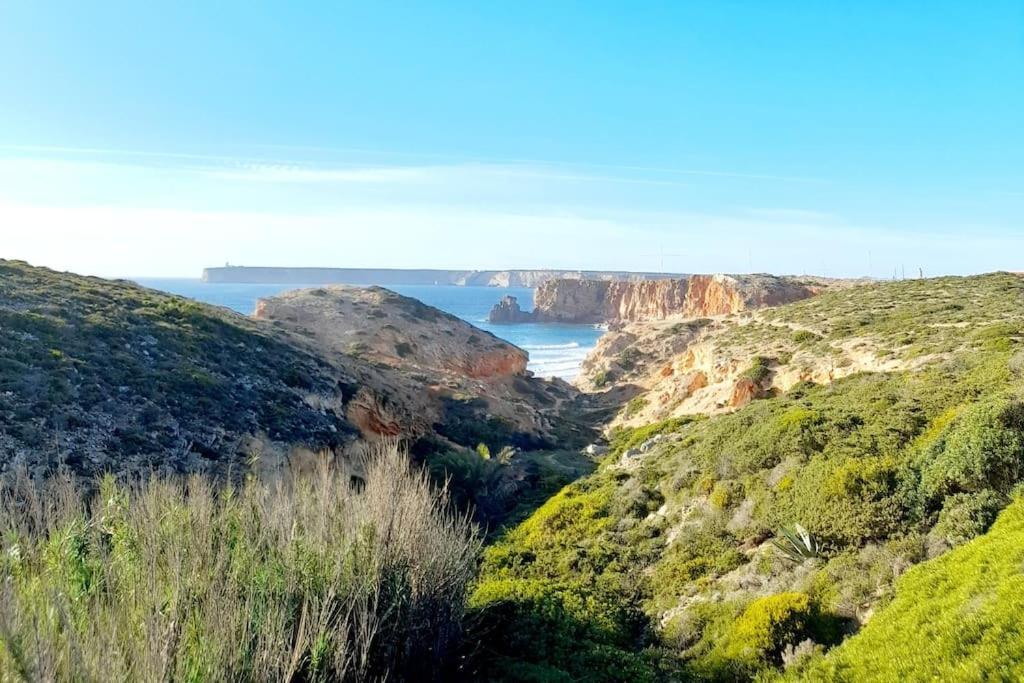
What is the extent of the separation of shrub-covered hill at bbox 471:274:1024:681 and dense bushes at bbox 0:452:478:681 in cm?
184

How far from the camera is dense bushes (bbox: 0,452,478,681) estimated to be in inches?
176

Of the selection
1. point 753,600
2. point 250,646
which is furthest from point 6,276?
point 753,600

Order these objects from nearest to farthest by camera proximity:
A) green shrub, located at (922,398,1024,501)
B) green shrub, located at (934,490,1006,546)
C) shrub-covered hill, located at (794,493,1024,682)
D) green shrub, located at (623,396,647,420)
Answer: shrub-covered hill, located at (794,493,1024,682) → green shrub, located at (934,490,1006,546) → green shrub, located at (922,398,1024,501) → green shrub, located at (623,396,647,420)

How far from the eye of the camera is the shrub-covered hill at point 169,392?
14.9 metres

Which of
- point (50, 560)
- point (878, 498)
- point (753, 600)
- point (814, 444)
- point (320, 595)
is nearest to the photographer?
point (50, 560)

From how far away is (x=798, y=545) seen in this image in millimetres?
9625

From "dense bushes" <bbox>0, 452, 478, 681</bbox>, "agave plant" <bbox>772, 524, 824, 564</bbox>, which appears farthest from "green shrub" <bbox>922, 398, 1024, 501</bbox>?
"dense bushes" <bbox>0, 452, 478, 681</bbox>

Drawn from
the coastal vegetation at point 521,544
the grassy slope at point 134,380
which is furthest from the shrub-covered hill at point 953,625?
the grassy slope at point 134,380

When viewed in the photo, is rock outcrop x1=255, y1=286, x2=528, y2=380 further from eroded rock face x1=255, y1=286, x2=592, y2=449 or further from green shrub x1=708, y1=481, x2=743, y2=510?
green shrub x1=708, y1=481, x2=743, y2=510

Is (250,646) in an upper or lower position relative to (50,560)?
lower

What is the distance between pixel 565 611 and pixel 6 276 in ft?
84.2

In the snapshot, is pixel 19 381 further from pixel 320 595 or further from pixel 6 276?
pixel 320 595

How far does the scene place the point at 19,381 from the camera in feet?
50.6

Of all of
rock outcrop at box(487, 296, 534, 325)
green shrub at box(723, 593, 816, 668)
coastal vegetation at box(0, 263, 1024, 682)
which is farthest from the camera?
rock outcrop at box(487, 296, 534, 325)
